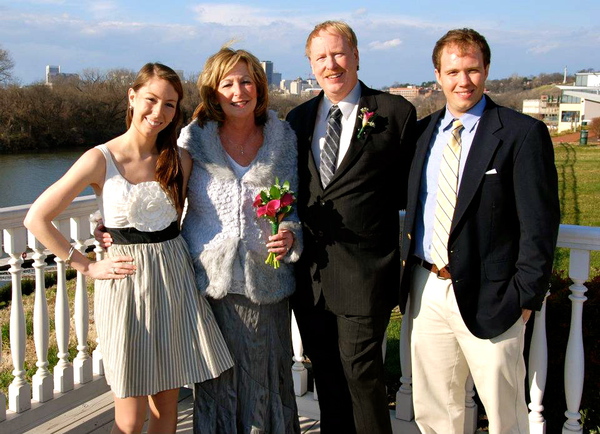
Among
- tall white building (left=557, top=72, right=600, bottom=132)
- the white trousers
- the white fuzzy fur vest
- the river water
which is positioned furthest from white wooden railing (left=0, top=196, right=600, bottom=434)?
tall white building (left=557, top=72, right=600, bottom=132)

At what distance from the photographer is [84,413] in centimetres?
350

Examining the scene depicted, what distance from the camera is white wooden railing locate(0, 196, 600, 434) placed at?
2.72 m

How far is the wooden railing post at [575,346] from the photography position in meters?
2.67

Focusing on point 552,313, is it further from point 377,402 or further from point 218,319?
point 218,319

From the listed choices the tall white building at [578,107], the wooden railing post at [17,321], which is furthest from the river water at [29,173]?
the tall white building at [578,107]

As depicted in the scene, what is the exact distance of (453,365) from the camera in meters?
2.60

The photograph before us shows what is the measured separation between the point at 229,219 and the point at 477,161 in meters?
1.07

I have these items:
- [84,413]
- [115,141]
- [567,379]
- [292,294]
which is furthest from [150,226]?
[567,379]

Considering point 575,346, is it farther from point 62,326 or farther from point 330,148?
point 62,326

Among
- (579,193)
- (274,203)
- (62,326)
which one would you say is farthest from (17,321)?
(579,193)

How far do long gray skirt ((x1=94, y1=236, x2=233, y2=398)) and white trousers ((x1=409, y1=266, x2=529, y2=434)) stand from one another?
919mm

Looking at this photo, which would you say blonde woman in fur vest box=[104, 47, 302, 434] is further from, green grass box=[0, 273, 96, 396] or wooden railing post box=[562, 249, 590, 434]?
green grass box=[0, 273, 96, 396]

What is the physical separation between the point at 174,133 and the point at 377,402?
156 cm

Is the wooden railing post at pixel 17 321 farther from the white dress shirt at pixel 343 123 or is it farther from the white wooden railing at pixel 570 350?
the white wooden railing at pixel 570 350
